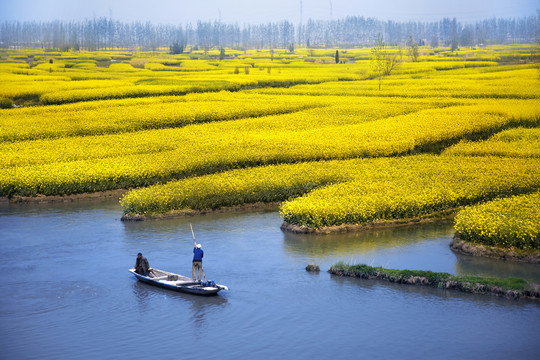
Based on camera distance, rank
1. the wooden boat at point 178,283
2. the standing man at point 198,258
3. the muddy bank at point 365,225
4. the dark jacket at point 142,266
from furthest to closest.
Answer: the muddy bank at point 365,225, the dark jacket at point 142,266, the standing man at point 198,258, the wooden boat at point 178,283

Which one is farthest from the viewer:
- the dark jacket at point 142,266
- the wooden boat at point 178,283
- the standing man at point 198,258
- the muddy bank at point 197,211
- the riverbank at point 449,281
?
the muddy bank at point 197,211

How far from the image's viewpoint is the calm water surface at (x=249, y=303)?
20531mm

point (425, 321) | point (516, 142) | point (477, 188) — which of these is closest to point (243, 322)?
point (425, 321)

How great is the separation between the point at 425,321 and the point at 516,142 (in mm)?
33565

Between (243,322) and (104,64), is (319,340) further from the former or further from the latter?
(104,64)

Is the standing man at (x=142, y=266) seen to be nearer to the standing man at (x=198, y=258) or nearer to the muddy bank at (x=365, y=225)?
the standing man at (x=198, y=258)

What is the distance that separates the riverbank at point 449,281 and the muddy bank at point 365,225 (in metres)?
5.40

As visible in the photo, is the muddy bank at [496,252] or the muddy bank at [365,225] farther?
the muddy bank at [365,225]

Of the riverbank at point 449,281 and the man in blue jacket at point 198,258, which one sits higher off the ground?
the man in blue jacket at point 198,258

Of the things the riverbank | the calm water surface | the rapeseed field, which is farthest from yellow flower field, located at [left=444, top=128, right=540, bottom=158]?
the riverbank

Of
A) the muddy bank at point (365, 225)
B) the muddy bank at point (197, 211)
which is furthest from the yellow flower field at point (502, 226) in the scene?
the muddy bank at point (197, 211)

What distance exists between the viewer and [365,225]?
33.2 m

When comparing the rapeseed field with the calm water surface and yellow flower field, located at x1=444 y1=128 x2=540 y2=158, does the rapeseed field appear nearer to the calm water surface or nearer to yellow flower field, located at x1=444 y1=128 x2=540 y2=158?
yellow flower field, located at x1=444 y1=128 x2=540 y2=158

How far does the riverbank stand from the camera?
23.8 meters
